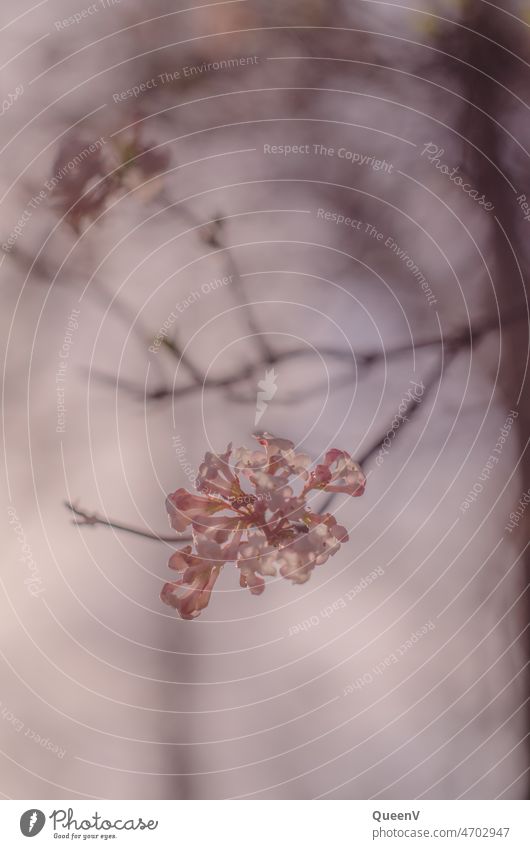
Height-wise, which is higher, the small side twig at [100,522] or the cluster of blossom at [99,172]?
the cluster of blossom at [99,172]

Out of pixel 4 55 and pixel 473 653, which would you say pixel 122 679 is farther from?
pixel 4 55

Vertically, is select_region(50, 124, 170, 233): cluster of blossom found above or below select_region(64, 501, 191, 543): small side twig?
above

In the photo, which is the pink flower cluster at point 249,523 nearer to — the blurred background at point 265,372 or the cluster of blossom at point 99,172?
the blurred background at point 265,372

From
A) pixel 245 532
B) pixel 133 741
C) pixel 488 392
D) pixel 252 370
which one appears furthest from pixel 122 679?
pixel 488 392

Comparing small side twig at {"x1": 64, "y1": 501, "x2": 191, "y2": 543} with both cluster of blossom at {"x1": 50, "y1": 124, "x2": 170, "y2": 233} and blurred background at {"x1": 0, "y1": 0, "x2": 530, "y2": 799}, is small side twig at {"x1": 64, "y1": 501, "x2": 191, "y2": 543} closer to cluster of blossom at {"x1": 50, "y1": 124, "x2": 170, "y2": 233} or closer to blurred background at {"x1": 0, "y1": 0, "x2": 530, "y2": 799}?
blurred background at {"x1": 0, "y1": 0, "x2": 530, "y2": 799}

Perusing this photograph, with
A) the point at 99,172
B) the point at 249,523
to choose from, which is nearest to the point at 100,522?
the point at 249,523

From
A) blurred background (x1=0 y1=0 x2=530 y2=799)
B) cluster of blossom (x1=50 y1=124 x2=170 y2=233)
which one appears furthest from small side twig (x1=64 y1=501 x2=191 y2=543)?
cluster of blossom (x1=50 y1=124 x2=170 y2=233)

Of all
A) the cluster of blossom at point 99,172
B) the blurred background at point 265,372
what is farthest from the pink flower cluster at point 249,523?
the cluster of blossom at point 99,172

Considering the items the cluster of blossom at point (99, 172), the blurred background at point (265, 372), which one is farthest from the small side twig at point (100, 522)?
the cluster of blossom at point (99, 172)
